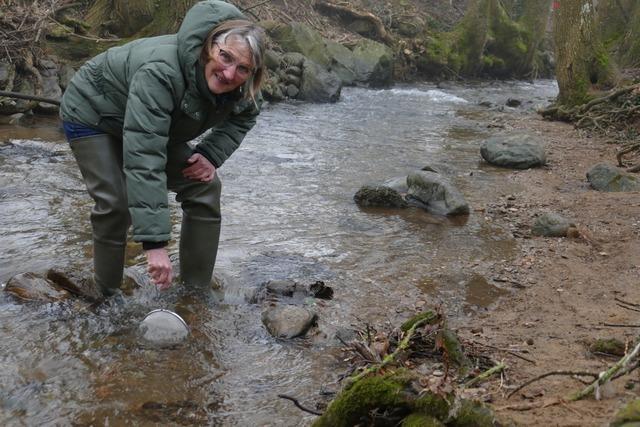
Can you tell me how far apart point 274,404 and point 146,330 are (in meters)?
1.07

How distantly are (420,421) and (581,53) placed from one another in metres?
13.0

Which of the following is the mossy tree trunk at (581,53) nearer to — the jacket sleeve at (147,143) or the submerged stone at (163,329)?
the submerged stone at (163,329)

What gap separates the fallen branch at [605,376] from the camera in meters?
2.47

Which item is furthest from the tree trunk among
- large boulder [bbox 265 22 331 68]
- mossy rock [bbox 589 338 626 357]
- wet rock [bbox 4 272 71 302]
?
wet rock [bbox 4 272 71 302]

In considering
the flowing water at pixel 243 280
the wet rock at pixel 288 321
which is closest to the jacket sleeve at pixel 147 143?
the flowing water at pixel 243 280

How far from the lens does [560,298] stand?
4.80m

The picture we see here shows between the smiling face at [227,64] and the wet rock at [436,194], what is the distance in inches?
157

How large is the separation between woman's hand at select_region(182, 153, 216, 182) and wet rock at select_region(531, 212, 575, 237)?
11.3ft

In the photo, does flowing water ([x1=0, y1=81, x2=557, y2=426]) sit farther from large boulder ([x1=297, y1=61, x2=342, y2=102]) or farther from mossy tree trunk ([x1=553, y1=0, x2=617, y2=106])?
large boulder ([x1=297, y1=61, x2=342, y2=102])

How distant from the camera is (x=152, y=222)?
3.61 m

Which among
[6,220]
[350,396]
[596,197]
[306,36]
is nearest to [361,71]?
[306,36]

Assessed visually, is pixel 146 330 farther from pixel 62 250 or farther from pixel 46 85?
Answer: pixel 46 85

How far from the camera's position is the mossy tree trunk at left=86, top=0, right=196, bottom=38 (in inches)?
535

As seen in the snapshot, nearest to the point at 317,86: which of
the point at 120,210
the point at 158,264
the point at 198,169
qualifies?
the point at 198,169
